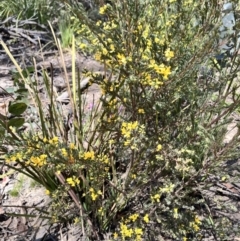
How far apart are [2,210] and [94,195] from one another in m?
0.73

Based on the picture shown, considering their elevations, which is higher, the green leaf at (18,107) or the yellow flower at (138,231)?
the green leaf at (18,107)

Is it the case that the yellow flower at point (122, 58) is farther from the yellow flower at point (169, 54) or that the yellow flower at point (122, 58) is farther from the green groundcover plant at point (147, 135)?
the yellow flower at point (169, 54)

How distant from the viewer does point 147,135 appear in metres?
2.13

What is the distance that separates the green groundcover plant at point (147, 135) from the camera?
1.85 meters

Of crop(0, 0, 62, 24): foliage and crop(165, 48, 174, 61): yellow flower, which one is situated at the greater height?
crop(0, 0, 62, 24): foliage

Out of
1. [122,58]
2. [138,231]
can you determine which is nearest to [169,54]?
[122,58]

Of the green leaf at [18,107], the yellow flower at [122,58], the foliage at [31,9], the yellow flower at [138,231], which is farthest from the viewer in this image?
the foliage at [31,9]

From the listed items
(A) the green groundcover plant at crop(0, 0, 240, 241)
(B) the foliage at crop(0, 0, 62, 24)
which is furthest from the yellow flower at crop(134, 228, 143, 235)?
(B) the foliage at crop(0, 0, 62, 24)

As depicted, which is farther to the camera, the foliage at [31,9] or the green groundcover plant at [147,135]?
the foliage at [31,9]

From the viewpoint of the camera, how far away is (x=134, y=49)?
184cm

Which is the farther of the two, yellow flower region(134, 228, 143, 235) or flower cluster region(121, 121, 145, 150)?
yellow flower region(134, 228, 143, 235)

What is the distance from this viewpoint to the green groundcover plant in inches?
73.0

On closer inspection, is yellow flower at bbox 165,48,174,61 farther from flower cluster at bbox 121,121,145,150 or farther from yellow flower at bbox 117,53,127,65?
flower cluster at bbox 121,121,145,150

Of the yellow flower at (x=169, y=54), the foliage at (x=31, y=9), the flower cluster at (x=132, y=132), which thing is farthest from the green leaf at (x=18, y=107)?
the foliage at (x=31, y=9)
